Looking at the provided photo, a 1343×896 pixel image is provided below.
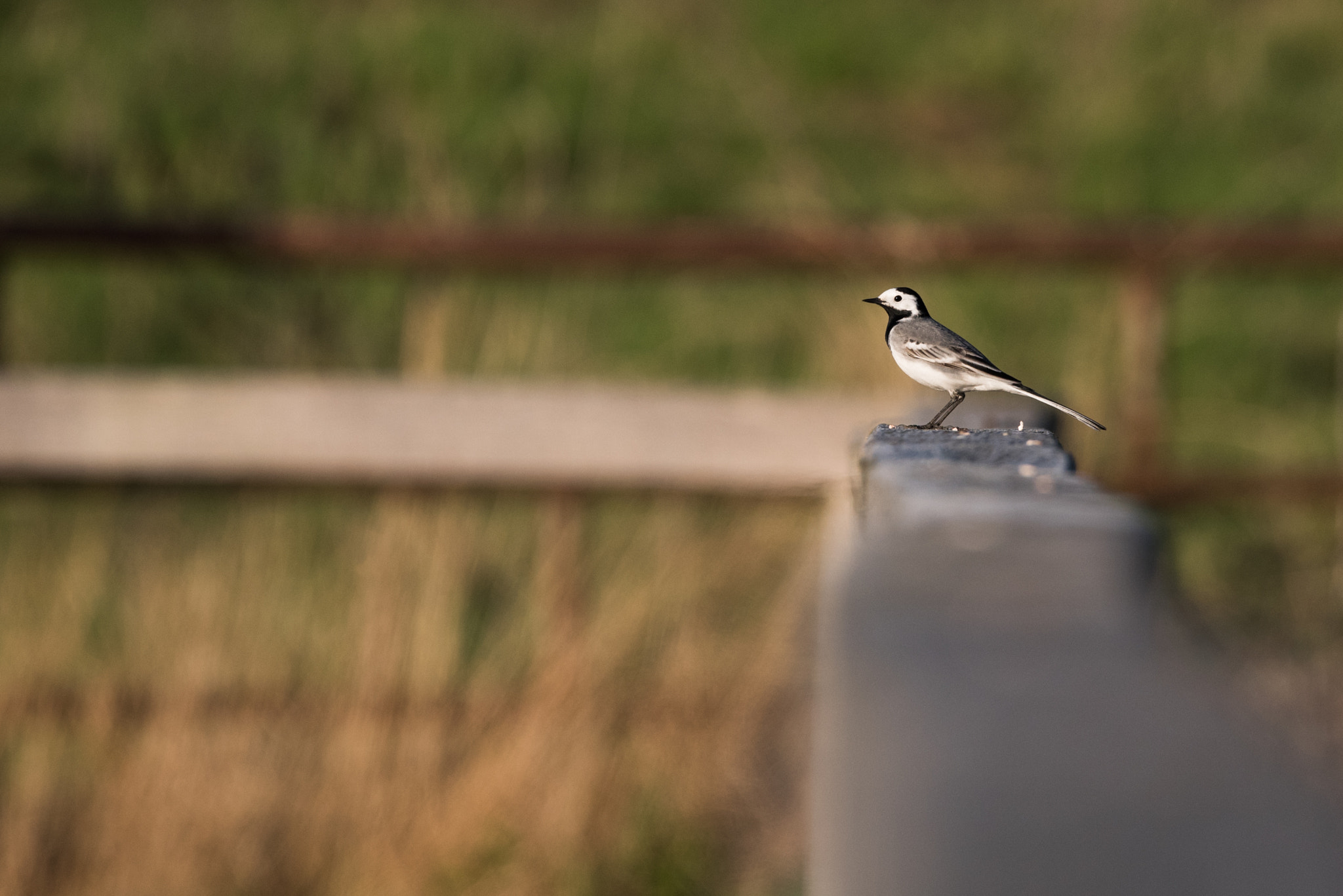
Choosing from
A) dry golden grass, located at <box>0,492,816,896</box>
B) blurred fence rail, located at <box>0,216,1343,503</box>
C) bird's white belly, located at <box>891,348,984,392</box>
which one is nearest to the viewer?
bird's white belly, located at <box>891,348,984,392</box>

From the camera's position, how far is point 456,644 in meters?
2.81

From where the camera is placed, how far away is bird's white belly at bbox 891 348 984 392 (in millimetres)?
1407

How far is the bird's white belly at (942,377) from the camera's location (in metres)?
1.41

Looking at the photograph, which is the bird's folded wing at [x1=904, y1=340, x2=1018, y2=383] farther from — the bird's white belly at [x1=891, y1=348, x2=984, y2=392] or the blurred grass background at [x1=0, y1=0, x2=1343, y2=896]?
the blurred grass background at [x1=0, y1=0, x2=1343, y2=896]

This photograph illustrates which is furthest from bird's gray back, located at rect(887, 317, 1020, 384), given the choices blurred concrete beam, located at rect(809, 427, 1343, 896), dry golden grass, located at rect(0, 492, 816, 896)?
dry golden grass, located at rect(0, 492, 816, 896)

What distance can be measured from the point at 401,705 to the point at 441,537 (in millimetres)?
356

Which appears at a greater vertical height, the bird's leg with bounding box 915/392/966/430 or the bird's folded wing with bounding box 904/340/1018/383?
the bird's folded wing with bounding box 904/340/1018/383

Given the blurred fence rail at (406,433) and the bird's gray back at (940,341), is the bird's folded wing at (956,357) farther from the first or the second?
the blurred fence rail at (406,433)

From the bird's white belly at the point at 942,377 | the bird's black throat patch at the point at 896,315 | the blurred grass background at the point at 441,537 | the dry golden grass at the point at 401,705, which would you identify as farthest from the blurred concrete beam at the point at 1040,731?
the dry golden grass at the point at 401,705

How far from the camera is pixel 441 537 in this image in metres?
2.89

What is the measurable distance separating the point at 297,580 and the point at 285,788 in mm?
439

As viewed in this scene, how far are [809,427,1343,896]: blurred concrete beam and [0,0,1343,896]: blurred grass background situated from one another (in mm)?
1317

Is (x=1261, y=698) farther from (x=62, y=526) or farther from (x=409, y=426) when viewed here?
(x=62, y=526)

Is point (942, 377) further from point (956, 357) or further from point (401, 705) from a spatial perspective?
point (401, 705)
